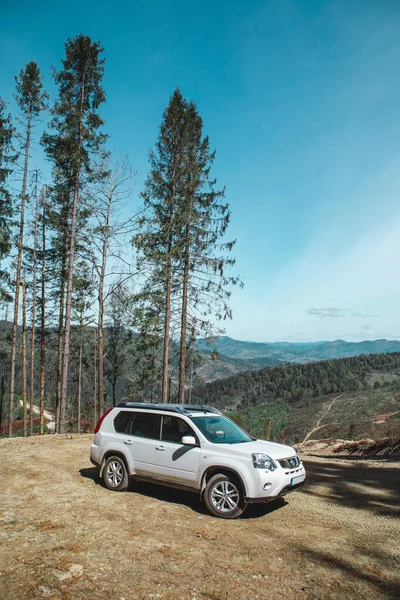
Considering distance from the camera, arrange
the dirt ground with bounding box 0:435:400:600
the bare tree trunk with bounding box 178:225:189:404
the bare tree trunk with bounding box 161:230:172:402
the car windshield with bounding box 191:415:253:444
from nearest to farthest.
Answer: the dirt ground with bounding box 0:435:400:600
the car windshield with bounding box 191:415:253:444
the bare tree trunk with bounding box 161:230:172:402
the bare tree trunk with bounding box 178:225:189:404

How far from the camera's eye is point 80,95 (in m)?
18.0

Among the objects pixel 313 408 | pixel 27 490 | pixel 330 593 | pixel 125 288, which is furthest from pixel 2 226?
pixel 313 408

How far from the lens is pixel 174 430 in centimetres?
740

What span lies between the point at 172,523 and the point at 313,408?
286ft

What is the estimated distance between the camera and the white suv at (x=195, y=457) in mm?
6340

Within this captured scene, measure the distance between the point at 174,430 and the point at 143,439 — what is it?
78cm

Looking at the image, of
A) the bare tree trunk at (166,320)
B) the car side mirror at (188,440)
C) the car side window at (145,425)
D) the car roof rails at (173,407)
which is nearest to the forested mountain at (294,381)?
the bare tree trunk at (166,320)

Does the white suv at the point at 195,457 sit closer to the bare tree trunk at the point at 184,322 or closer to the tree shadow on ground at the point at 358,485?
the tree shadow on ground at the point at 358,485

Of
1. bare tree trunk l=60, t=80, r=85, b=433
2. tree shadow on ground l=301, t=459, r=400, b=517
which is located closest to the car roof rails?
tree shadow on ground l=301, t=459, r=400, b=517

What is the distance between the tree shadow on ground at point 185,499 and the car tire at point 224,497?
280 millimetres

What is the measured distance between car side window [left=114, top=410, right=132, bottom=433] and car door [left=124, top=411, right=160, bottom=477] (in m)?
0.13

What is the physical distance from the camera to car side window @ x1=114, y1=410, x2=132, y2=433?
8172 millimetres

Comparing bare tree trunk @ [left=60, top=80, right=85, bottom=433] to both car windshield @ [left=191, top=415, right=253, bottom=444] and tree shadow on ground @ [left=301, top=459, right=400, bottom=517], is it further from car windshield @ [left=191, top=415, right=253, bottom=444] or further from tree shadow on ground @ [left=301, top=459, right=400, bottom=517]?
tree shadow on ground @ [left=301, top=459, right=400, bottom=517]

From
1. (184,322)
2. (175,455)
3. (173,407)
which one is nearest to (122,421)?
(173,407)
